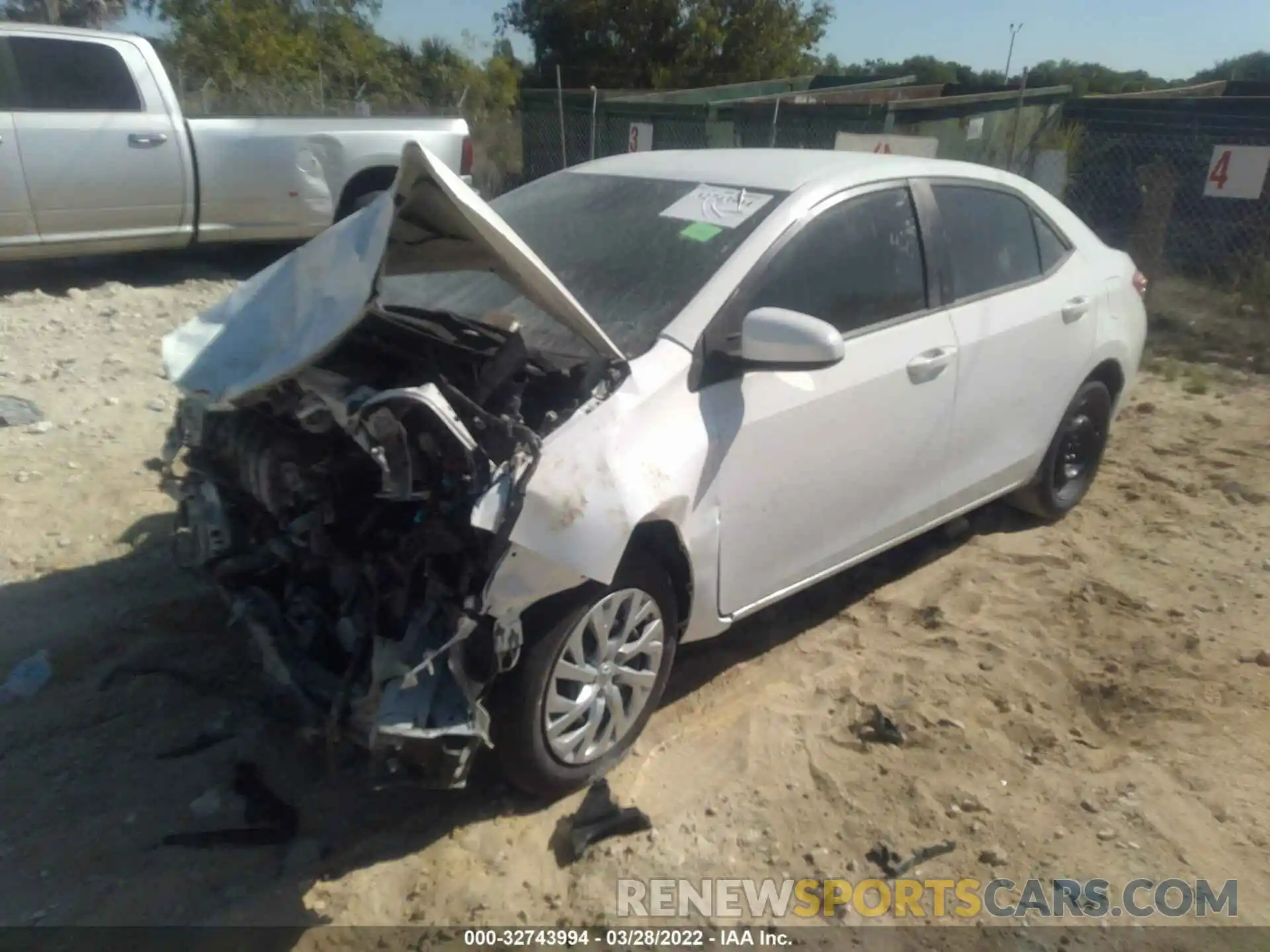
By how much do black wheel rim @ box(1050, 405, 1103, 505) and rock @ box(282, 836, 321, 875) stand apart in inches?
144

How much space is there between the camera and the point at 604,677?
307cm

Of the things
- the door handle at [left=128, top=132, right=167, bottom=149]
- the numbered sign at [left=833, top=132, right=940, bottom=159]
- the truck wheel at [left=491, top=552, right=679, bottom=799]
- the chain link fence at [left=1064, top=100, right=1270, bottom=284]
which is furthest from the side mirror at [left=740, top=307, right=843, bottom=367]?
the chain link fence at [left=1064, top=100, right=1270, bottom=284]

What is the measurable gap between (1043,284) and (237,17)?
2050 centimetres

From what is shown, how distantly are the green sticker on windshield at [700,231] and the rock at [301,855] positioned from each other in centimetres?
220

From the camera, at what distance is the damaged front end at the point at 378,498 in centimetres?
263

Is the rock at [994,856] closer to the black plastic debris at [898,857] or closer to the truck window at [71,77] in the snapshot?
the black plastic debris at [898,857]

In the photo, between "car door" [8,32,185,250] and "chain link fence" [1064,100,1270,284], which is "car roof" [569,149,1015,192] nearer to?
"car door" [8,32,185,250]

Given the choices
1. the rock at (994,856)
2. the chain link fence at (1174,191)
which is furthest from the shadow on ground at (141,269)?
the chain link fence at (1174,191)

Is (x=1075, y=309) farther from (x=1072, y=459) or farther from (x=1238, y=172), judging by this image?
(x=1238, y=172)

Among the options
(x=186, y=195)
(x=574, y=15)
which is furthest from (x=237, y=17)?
(x=186, y=195)

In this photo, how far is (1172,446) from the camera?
6.36 m

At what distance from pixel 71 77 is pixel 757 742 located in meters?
7.45

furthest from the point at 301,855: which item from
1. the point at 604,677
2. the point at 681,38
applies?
the point at 681,38

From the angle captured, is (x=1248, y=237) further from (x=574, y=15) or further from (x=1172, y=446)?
(x=574, y=15)
